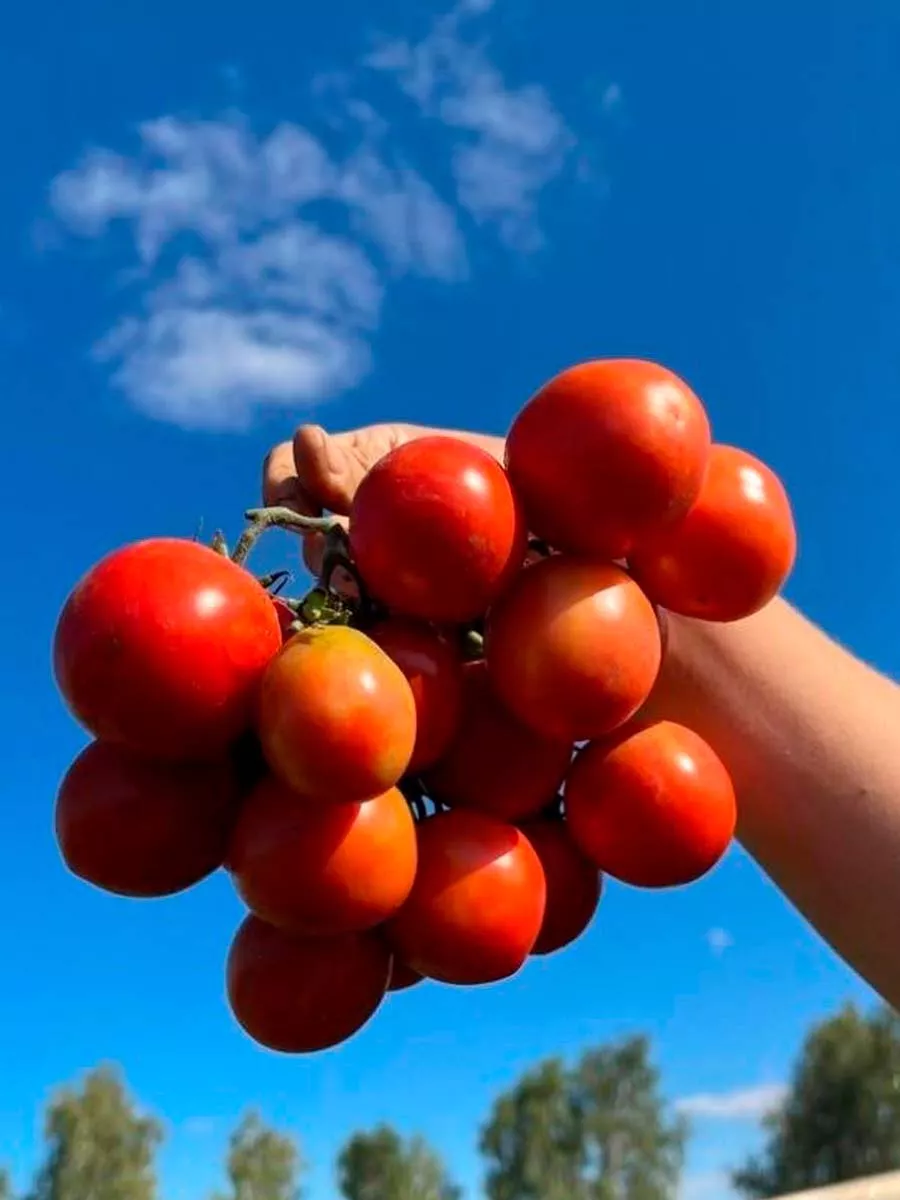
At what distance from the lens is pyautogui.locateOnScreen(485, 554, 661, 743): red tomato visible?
29.5 inches

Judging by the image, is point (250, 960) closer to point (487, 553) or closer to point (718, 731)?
point (487, 553)

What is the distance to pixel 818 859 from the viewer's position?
108 centimetres

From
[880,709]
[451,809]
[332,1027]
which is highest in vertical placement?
[880,709]

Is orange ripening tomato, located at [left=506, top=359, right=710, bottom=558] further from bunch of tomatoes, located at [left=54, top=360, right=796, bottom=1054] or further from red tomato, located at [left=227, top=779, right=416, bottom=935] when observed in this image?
red tomato, located at [left=227, top=779, right=416, bottom=935]

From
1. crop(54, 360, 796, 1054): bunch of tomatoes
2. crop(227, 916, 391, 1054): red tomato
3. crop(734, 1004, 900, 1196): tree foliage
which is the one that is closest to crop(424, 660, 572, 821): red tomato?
crop(54, 360, 796, 1054): bunch of tomatoes

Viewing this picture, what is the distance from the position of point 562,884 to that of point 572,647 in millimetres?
190

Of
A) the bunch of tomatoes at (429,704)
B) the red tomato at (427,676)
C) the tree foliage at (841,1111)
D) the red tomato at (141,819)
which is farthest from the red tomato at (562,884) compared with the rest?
the tree foliage at (841,1111)

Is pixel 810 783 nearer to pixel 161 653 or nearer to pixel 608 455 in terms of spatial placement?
pixel 608 455

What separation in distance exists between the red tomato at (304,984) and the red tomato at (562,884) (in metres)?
0.11

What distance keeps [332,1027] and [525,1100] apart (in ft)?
85.9

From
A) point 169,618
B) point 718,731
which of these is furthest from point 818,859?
point 169,618

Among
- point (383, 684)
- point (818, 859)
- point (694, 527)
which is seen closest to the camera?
point (383, 684)

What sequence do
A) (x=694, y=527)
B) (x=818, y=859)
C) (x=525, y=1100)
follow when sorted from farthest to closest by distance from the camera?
(x=525, y=1100), (x=818, y=859), (x=694, y=527)

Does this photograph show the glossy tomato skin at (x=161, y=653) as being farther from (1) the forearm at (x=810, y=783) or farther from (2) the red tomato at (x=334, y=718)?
(1) the forearm at (x=810, y=783)
